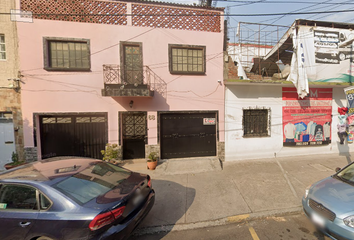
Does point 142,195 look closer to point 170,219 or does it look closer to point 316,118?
point 170,219

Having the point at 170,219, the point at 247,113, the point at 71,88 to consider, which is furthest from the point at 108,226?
the point at 247,113

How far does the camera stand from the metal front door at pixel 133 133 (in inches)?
256

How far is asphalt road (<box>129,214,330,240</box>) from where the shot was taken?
2.81 m

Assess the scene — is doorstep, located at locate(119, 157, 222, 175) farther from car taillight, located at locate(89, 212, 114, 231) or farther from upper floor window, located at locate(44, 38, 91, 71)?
upper floor window, located at locate(44, 38, 91, 71)

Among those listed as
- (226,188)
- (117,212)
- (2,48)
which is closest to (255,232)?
(226,188)

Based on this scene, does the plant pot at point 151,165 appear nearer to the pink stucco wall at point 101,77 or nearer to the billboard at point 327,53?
the pink stucco wall at point 101,77

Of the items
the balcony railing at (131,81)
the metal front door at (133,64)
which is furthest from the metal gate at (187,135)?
the metal front door at (133,64)

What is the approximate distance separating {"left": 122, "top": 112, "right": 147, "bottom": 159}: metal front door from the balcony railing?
1119mm

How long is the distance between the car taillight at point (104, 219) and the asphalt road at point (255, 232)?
1.09 metres

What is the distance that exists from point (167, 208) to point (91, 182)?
200cm

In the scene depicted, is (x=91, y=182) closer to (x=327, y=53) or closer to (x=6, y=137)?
(x=6, y=137)

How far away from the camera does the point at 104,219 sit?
210 cm

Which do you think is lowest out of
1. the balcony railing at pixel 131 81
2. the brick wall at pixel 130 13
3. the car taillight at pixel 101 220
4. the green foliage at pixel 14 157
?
the green foliage at pixel 14 157

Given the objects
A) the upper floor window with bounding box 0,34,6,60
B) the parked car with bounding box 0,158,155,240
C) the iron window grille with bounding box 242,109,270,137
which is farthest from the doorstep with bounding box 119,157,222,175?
the upper floor window with bounding box 0,34,6,60
